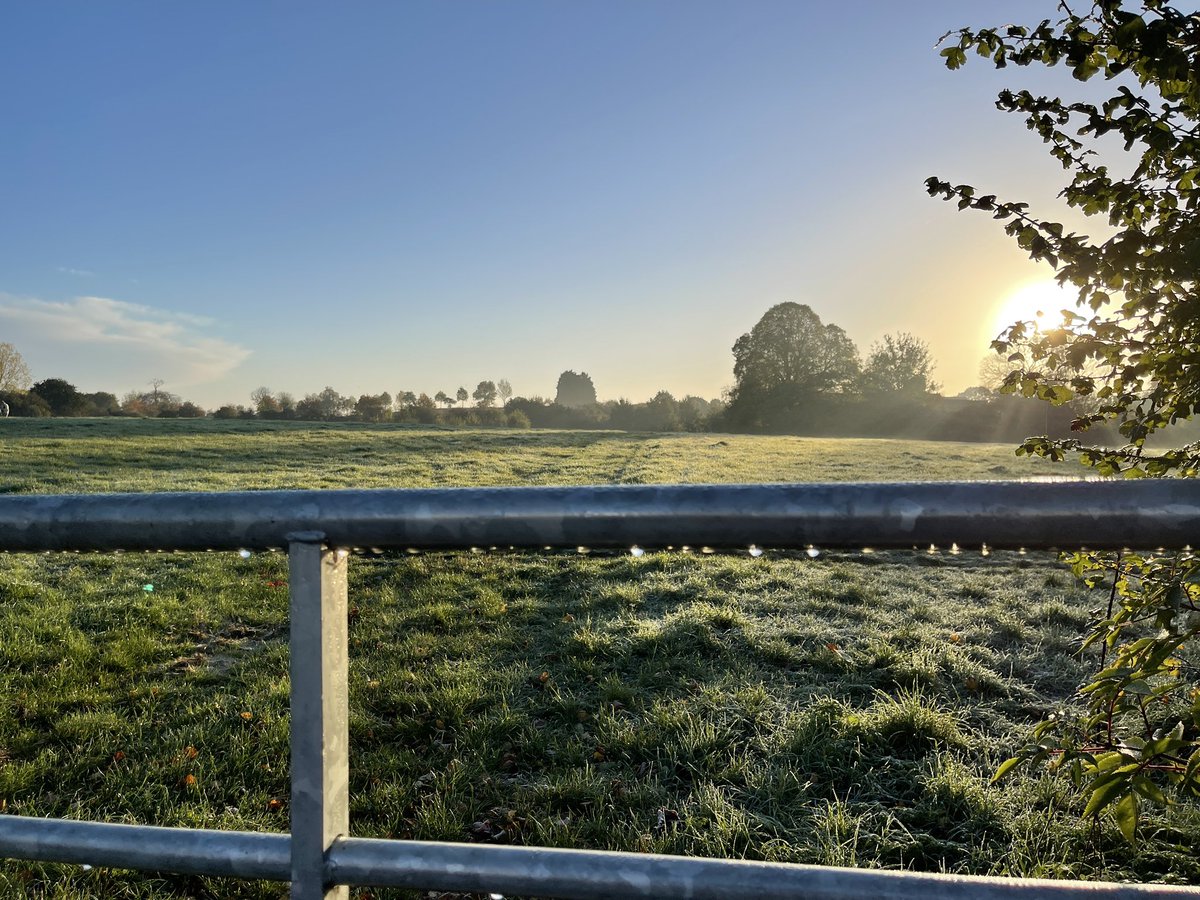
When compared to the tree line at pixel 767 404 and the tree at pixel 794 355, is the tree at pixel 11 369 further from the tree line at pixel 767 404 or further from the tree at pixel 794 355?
the tree at pixel 794 355

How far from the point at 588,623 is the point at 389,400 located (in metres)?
47.8

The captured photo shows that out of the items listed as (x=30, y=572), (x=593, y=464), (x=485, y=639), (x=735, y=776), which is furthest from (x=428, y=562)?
(x=593, y=464)

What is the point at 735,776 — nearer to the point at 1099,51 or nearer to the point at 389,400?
the point at 1099,51

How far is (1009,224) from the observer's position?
217 centimetres

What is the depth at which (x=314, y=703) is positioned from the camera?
2.97 feet

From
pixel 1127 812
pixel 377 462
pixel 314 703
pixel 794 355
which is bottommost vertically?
pixel 377 462

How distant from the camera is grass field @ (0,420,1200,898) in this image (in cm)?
306

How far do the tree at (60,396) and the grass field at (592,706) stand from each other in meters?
48.9

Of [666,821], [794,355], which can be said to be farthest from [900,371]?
[666,821]

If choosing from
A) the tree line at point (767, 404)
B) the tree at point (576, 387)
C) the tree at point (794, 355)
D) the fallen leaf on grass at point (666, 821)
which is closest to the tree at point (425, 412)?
the tree line at point (767, 404)

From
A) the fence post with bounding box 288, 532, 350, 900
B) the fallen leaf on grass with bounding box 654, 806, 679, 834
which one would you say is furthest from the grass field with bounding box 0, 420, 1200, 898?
the fence post with bounding box 288, 532, 350, 900

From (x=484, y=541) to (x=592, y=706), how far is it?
3.75m

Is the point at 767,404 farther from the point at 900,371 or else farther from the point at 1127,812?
the point at 1127,812

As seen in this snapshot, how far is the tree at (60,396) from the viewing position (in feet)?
154
